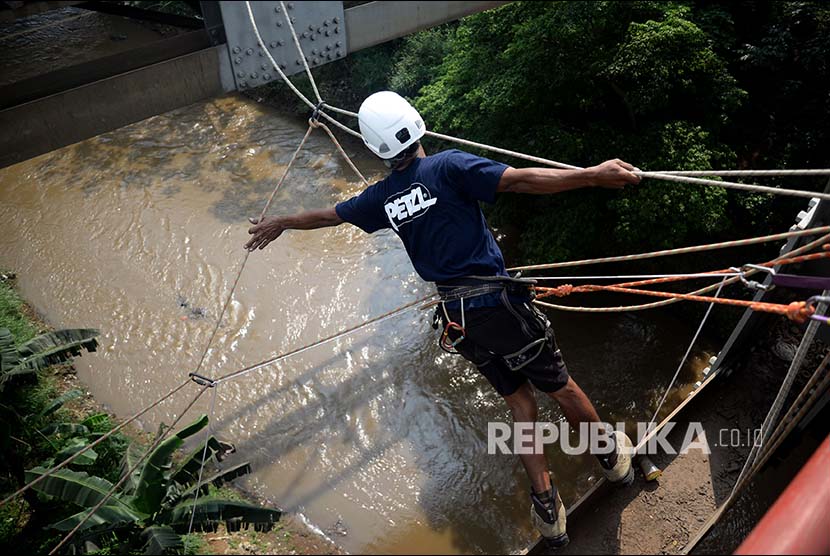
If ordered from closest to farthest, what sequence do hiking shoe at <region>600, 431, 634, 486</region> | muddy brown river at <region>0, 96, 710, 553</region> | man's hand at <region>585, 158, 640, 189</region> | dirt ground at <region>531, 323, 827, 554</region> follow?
man's hand at <region>585, 158, 640, 189</region> < dirt ground at <region>531, 323, 827, 554</region> < hiking shoe at <region>600, 431, 634, 486</region> < muddy brown river at <region>0, 96, 710, 553</region>

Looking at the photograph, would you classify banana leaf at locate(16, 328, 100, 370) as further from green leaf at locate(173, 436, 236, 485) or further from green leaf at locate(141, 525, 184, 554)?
green leaf at locate(141, 525, 184, 554)

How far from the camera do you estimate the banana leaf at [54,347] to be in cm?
427

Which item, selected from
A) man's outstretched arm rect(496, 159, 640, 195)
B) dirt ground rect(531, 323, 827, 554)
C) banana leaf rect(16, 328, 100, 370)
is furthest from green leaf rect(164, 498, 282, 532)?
man's outstretched arm rect(496, 159, 640, 195)

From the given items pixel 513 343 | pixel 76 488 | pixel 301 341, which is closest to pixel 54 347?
pixel 76 488

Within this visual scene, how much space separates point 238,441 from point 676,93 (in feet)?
14.4

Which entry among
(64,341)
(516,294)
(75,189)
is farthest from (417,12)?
(75,189)

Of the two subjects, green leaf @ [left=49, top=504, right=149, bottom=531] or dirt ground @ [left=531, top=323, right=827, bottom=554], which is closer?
green leaf @ [left=49, top=504, right=149, bottom=531]

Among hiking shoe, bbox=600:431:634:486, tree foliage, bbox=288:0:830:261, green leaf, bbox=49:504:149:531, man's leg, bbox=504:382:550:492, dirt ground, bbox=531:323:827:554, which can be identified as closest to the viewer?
green leaf, bbox=49:504:149:531

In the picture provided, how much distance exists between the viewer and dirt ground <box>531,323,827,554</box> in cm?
386

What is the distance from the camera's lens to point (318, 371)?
5.41m

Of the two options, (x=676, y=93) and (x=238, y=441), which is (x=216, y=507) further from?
(x=676, y=93)

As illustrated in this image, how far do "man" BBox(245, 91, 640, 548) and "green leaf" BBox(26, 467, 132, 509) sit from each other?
5.21 feet

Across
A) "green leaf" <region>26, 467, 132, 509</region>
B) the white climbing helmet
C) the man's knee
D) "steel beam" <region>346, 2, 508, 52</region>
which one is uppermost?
"steel beam" <region>346, 2, 508, 52</region>
